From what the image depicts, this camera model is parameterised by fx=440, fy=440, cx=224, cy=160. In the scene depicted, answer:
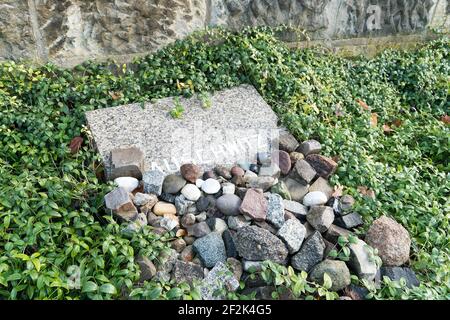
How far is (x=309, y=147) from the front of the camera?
2.90m

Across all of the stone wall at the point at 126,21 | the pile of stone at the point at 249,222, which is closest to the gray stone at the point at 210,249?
the pile of stone at the point at 249,222

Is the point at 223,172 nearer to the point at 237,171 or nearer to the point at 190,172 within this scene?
the point at 237,171

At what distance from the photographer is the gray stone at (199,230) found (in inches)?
93.6

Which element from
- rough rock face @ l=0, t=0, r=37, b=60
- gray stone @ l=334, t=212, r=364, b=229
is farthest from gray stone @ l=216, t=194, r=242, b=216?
rough rock face @ l=0, t=0, r=37, b=60

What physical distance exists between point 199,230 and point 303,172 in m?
0.77

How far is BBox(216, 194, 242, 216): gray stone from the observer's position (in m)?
2.46

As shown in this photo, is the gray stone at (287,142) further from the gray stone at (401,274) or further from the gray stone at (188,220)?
the gray stone at (401,274)

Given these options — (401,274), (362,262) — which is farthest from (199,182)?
(401,274)

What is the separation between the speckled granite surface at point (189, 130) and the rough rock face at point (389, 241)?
0.86 metres

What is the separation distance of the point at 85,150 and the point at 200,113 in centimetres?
83

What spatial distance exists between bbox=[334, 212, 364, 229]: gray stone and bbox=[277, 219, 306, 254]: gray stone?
0.89 ft

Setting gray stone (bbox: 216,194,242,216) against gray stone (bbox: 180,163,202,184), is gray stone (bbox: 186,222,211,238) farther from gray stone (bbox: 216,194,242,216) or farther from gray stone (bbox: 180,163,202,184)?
gray stone (bbox: 180,163,202,184)
